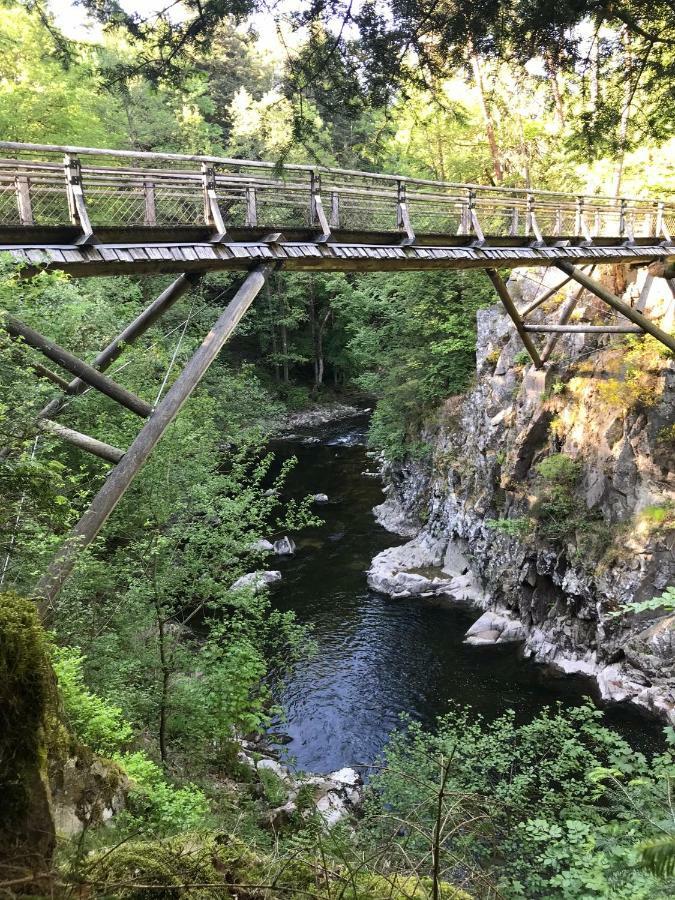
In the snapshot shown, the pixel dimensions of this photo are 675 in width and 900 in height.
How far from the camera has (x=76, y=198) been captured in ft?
15.7

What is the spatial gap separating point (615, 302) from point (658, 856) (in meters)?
9.70

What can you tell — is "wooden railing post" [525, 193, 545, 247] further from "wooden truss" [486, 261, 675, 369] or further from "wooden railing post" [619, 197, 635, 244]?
"wooden railing post" [619, 197, 635, 244]

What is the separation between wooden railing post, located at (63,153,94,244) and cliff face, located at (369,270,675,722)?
9.79 m

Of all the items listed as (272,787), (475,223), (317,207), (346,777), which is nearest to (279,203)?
(317,207)

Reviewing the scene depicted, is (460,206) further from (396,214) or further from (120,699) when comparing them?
(120,699)

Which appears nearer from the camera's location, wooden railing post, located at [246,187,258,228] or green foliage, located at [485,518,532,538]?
wooden railing post, located at [246,187,258,228]

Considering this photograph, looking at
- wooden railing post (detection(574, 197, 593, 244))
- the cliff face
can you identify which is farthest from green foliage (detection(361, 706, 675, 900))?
wooden railing post (detection(574, 197, 593, 244))

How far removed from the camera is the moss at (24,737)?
1.76m

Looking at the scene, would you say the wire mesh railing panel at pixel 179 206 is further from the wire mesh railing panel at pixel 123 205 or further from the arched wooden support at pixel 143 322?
the arched wooden support at pixel 143 322

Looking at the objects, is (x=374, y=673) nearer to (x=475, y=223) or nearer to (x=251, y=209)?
(x=475, y=223)

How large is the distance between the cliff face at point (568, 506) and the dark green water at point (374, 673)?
0.56 meters

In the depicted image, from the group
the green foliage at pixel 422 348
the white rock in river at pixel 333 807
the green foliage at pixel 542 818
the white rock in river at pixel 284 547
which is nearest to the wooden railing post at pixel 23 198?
the green foliage at pixel 542 818

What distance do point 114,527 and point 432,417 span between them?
11223 mm

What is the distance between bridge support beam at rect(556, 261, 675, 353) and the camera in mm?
9414
